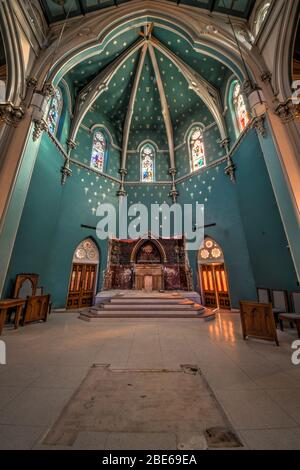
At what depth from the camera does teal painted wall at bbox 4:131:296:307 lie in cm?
694

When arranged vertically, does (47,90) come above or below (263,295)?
above

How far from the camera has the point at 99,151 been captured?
13.1 meters

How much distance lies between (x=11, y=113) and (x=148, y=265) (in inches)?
372

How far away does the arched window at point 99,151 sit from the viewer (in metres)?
12.6

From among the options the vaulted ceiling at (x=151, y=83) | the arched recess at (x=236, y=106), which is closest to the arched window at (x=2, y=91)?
the vaulted ceiling at (x=151, y=83)

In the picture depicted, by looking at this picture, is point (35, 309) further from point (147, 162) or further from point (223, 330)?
point (147, 162)

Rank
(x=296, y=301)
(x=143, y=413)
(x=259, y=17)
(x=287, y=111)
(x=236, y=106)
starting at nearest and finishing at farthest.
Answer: (x=143, y=413), (x=296, y=301), (x=287, y=111), (x=259, y=17), (x=236, y=106)

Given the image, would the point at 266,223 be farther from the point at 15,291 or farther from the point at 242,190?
the point at 15,291

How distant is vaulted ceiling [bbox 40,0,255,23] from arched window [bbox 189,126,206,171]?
550 centimetres

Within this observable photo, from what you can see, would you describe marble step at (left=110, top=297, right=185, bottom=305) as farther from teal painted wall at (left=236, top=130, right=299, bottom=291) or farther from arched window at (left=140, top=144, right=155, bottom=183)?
arched window at (left=140, top=144, right=155, bottom=183)

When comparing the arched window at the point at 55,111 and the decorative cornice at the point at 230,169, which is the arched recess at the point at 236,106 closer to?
the decorative cornice at the point at 230,169

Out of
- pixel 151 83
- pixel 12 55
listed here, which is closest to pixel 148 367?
pixel 12 55

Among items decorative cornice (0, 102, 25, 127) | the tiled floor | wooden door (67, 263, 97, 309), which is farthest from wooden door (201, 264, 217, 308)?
decorative cornice (0, 102, 25, 127)

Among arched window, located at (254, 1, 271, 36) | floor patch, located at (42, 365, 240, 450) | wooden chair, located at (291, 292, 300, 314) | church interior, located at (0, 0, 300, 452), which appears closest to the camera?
floor patch, located at (42, 365, 240, 450)
